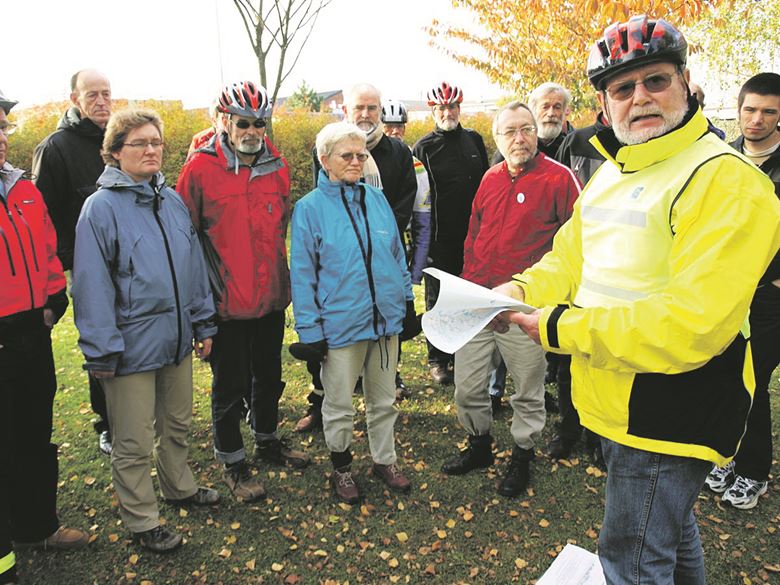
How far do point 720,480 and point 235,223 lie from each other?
3.62 metres

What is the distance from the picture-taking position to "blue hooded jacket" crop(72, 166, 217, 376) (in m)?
3.00

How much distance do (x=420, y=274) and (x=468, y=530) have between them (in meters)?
2.54

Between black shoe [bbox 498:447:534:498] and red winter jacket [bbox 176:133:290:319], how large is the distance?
6.52ft

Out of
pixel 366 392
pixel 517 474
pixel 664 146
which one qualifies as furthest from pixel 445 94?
pixel 664 146

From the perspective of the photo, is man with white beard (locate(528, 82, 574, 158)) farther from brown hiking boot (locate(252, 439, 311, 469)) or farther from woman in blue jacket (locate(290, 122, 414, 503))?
brown hiking boot (locate(252, 439, 311, 469))

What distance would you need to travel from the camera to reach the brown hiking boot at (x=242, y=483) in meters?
3.90

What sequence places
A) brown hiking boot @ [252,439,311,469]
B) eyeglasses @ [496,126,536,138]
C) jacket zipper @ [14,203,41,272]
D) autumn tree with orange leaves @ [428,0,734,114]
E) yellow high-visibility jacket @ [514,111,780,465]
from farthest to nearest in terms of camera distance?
autumn tree with orange leaves @ [428,0,734,114]
brown hiking boot @ [252,439,311,469]
eyeglasses @ [496,126,536,138]
jacket zipper @ [14,203,41,272]
yellow high-visibility jacket @ [514,111,780,465]

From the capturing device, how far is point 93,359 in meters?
3.01

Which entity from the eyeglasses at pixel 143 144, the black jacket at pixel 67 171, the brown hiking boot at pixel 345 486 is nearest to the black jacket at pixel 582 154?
the brown hiking boot at pixel 345 486

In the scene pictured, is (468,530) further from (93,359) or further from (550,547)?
(93,359)

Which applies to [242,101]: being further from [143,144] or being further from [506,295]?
[506,295]

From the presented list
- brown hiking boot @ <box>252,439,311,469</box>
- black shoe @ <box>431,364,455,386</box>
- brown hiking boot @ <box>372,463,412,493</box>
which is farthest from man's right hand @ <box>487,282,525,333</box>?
black shoe @ <box>431,364,455,386</box>

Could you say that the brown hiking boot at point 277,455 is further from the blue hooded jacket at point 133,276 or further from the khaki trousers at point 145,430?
the blue hooded jacket at point 133,276

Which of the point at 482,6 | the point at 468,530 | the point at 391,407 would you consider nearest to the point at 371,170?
the point at 391,407
